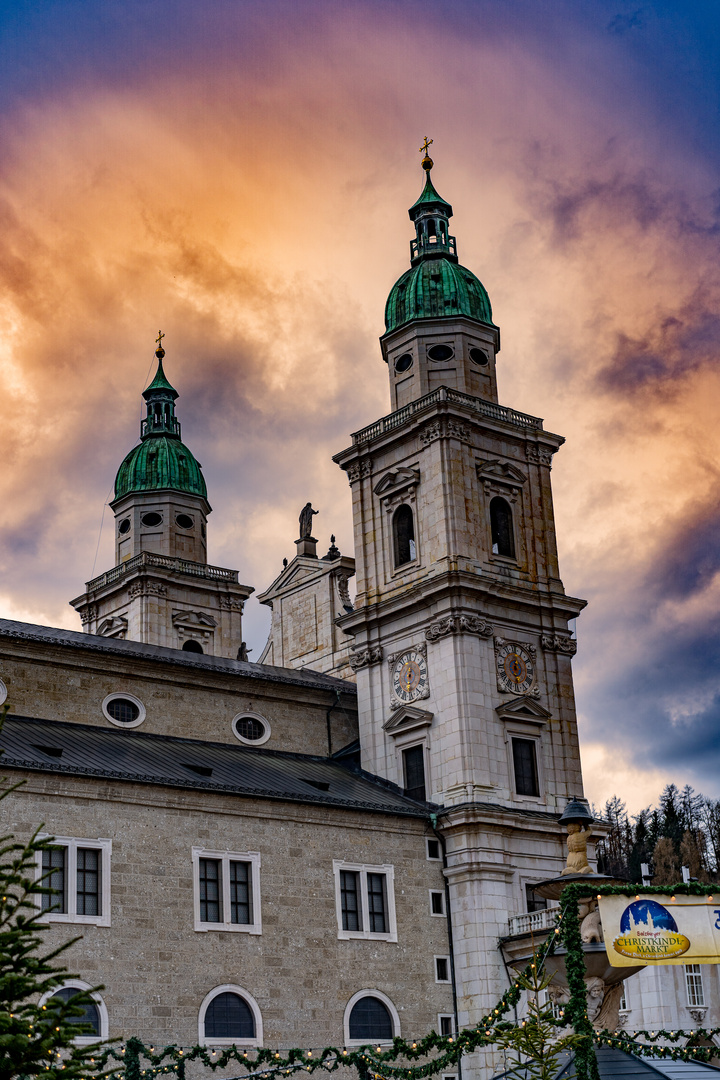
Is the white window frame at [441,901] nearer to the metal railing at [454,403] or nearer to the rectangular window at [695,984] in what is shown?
the rectangular window at [695,984]

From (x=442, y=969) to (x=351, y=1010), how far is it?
4.97 m

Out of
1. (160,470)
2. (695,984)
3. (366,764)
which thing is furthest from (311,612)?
(695,984)

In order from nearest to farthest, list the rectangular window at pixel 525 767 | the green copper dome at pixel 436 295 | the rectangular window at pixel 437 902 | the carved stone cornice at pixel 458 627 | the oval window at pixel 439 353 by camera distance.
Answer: the rectangular window at pixel 437 902 < the carved stone cornice at pixel 458 627 < the rectangular window at pixel 525 767 < the oval window at pixel 439 353 < the green copper dome at pixel 436 295

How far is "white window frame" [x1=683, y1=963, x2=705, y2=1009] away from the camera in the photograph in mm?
60562

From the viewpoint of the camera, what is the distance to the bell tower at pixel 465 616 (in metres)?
51.7

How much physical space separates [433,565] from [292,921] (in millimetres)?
16807

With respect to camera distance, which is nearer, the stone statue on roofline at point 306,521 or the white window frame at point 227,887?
the white window frame at point 227,887

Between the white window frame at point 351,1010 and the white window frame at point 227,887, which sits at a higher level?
the white window frame at point 227,887

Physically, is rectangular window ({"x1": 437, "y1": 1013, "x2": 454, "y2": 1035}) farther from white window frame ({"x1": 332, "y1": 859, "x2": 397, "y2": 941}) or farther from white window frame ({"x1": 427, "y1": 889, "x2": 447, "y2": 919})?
white window frame ({"x1": 427, "y1": 889, "x2": 447, "y2": 919})

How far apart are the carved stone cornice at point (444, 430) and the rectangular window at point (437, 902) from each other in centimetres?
1889

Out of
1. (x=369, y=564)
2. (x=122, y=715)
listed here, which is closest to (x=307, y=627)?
(x=369, y=564)

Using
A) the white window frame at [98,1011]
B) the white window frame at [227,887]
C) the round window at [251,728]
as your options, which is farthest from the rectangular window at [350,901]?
the white window frame at [98,1011]

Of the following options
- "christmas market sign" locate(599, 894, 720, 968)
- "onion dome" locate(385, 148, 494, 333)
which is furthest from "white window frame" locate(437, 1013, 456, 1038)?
"onion dome" locate(385, 148, 494, 333)

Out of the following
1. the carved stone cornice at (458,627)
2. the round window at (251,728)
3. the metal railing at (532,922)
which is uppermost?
the carved stone cornice at (458,627)
